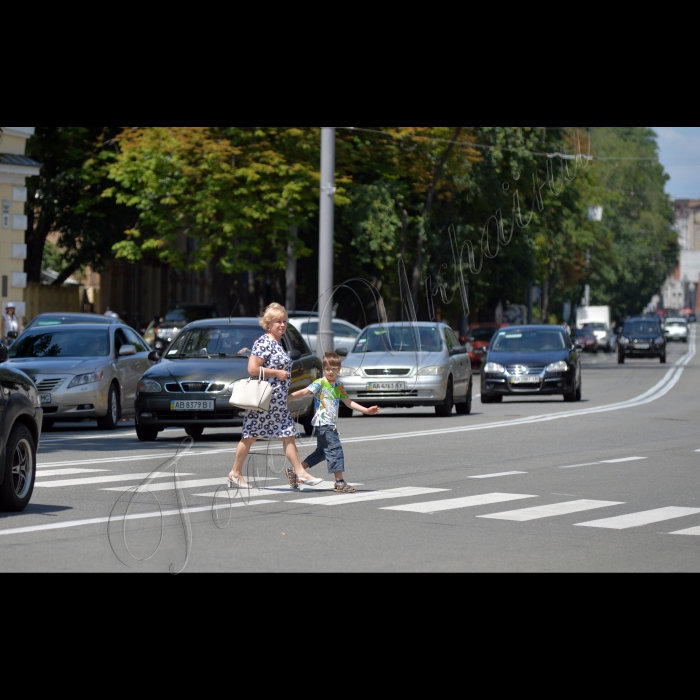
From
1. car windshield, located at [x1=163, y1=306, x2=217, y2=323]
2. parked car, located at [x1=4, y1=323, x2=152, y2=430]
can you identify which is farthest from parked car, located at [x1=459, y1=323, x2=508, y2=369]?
parked car, located at [x1=4, y1=323, x2=152, y2=430]

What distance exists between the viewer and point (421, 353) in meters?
25.5

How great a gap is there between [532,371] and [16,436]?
1885 cm

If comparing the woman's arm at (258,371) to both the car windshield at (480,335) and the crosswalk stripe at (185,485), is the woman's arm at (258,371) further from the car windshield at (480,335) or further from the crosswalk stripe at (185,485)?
the car windshield at (480,335)

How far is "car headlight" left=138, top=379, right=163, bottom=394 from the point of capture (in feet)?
62.2

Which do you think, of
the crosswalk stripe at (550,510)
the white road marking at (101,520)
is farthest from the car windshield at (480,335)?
the white road marking at (101,520)

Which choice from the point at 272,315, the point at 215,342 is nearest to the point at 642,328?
the point at 215,342

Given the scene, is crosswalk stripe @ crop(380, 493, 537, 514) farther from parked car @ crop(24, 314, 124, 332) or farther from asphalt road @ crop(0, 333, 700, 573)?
parked car @ crop(24, 314, 124, 332)

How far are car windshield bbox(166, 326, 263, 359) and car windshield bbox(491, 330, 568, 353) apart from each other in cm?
1150

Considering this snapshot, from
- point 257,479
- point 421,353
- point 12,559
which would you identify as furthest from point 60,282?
point 12,559

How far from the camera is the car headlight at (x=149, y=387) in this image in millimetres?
18969

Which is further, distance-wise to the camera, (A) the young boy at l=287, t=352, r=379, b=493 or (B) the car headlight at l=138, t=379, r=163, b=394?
(B) the car headlight at l=138, t=379, r=163, b=394
